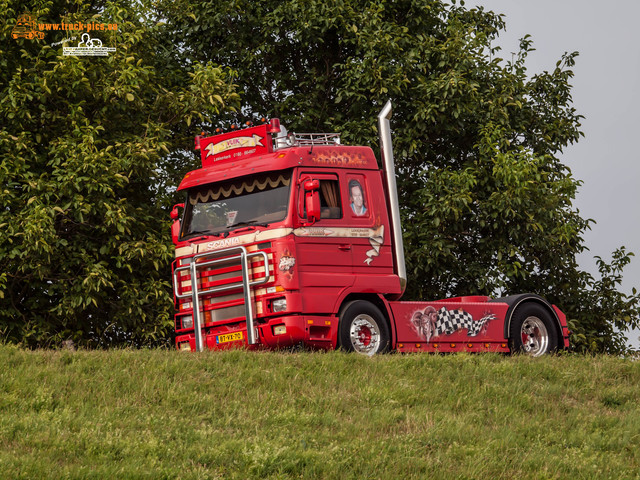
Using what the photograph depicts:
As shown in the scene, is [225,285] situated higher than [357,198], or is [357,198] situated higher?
[357,198]

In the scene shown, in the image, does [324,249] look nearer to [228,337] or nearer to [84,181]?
[228,337]

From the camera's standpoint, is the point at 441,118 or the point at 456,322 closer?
the point at 456,322

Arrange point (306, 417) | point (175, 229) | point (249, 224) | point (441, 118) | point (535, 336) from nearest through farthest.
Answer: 1. point (306, 417)
2. point (249, 224)
3. point (175, 229)
4. point (535, 336)
5. point (441, 118)

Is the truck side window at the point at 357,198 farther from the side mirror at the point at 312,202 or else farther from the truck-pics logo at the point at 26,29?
the truck-pics logo at the point at 26,29

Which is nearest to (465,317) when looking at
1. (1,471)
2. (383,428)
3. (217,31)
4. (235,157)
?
(235,157)

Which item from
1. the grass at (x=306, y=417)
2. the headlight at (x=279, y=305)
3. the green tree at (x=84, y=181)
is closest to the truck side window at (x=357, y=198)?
the headlight at (x=279, y=305)

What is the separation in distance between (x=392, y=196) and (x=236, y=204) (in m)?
2.59

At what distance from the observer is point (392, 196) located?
619 inches

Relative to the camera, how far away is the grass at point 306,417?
29.8ft

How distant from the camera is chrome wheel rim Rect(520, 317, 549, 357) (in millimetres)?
17266

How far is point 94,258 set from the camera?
19531mm

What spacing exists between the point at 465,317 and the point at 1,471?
963cm

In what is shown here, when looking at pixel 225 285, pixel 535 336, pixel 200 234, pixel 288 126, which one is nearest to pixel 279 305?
pixel 225 285

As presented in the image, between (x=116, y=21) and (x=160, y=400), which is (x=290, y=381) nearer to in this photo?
(x=160, y=400)
